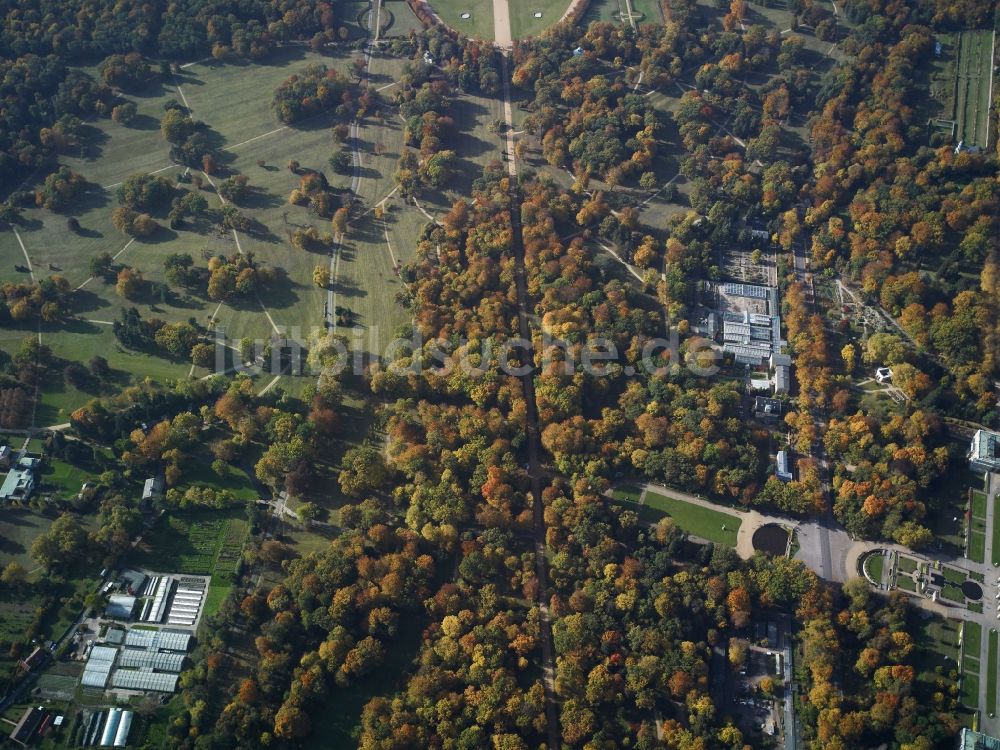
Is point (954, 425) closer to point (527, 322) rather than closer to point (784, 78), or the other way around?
point (527, 322)

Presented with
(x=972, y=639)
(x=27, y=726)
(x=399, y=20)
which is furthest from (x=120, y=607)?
(x=399, y=20)

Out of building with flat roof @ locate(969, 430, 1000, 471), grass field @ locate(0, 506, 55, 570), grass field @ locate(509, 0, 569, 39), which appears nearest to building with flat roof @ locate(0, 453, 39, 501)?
grass field @ locate(0, 506, 55, 570)

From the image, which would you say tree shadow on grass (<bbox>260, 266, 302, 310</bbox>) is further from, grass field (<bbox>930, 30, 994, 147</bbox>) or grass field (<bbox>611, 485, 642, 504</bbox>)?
grass field (<bbox>930, 30, 994, 147</bbox>)

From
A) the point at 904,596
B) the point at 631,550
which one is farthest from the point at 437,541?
the point at 904,596

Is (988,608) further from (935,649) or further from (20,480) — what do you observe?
(20,480)

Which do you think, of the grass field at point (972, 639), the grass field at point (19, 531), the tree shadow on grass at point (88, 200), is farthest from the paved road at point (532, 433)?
the tree shadow on grass at point (88, 200)

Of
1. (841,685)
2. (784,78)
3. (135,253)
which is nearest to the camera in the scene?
(841,685)
